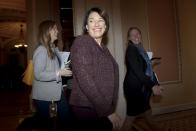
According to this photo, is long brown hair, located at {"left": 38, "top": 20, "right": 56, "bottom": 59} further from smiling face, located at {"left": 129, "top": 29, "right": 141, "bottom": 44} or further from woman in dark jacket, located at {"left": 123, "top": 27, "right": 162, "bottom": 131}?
smiling face, located at {"left": 129, "top": 29, "right": 141, "bottom": 44}

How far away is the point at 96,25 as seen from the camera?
1105mm

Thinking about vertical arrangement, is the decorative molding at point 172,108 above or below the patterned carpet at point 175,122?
above

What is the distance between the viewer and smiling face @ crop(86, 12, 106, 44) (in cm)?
110

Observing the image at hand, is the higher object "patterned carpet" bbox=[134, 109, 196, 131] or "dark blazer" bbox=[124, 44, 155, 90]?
"dark blazer" bbox=[124, 44, 155, 90]

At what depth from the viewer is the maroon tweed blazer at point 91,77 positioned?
3.05ft

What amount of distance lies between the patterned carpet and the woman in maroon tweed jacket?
1.53 metres

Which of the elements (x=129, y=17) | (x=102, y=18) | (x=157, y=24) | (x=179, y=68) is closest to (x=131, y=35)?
(x=129, y=17)

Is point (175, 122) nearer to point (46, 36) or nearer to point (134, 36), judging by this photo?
point (134, 36)

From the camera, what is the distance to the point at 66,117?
1600 mm

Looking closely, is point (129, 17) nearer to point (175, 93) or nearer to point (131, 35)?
point (131, 35)

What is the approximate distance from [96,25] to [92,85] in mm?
Result: 436

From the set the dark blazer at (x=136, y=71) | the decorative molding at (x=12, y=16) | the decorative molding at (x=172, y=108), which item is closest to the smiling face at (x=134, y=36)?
the dark blazer at (x=136, y=71)

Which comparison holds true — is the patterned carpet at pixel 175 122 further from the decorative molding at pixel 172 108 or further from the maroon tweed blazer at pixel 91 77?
the maroon tweed blazer at pixel 91 77

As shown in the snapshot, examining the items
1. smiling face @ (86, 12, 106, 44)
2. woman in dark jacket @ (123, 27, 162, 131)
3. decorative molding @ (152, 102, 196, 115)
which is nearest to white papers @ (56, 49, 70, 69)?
smiling face @ (86, 12, 106, 44)
